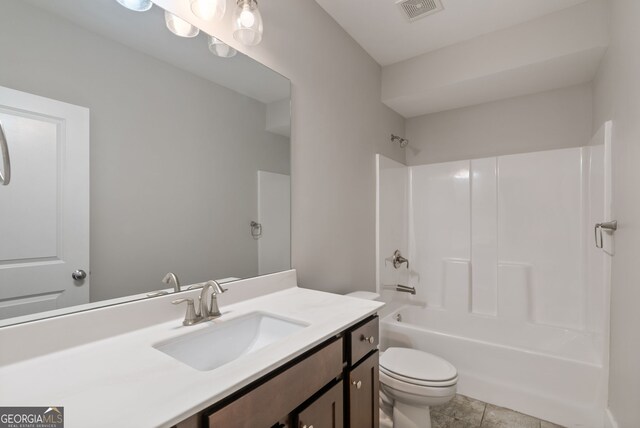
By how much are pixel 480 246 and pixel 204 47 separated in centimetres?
257

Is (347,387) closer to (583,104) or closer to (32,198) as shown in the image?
(32,198)

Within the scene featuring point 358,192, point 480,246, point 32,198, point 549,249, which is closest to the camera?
point 32,198

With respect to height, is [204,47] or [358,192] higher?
[204,47]

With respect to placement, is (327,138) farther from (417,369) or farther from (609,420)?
(609,420)

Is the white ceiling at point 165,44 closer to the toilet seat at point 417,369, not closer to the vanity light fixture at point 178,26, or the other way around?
the vanity light fixture at point 178,26

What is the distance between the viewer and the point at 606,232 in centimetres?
180

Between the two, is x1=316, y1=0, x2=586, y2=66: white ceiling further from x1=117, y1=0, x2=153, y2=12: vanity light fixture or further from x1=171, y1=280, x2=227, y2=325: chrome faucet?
x1=171, y1=280, x2=227, y2=325: chrome faucet

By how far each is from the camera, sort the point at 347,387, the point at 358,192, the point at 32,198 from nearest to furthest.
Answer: the point at 32,198 < the point at 347,387 < the point at 358,192

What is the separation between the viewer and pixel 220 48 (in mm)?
1278

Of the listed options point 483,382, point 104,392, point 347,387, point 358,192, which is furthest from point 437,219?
point 104,392

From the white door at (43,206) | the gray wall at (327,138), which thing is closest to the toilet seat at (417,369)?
the gray wall at (327,138)

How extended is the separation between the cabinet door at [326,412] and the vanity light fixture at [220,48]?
4.59 feet

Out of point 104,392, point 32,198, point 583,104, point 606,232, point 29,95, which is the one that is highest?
point 583,104

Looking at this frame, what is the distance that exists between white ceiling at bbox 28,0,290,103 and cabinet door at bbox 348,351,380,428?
4.32 feet
